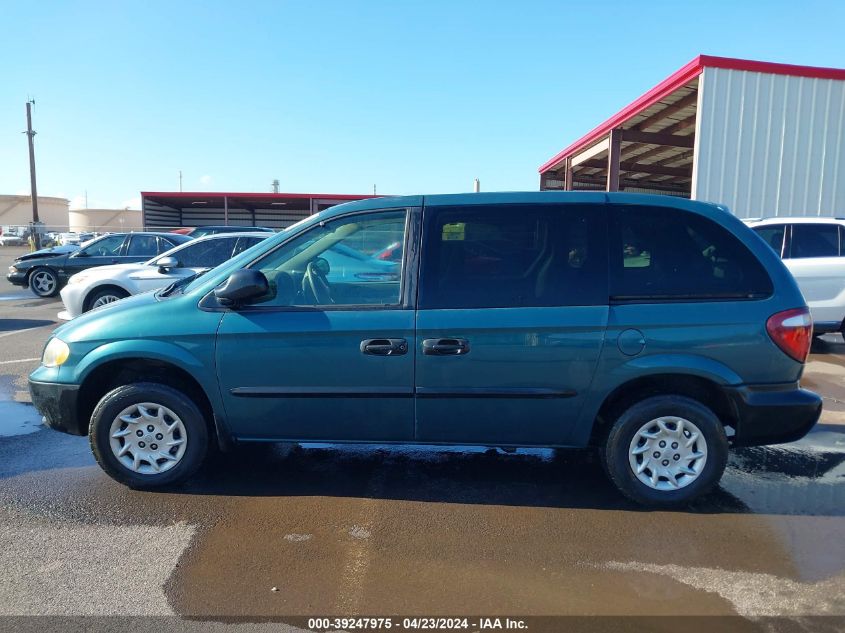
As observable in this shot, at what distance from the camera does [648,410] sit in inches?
149

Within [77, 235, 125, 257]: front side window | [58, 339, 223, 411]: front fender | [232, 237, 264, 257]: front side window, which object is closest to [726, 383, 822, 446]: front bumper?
[58, 339, 223, 411]: front fender

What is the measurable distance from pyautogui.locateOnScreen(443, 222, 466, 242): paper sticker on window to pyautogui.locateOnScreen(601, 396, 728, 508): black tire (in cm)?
147

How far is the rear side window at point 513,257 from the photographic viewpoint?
378 centimetres

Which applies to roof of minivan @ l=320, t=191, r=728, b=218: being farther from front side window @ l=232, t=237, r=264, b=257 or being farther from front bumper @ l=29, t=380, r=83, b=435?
front side window @ l=232, t=237, r=264, b=257

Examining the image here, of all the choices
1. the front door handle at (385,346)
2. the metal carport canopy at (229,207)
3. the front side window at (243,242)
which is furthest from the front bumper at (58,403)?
the metal carport canopy at (229,207)

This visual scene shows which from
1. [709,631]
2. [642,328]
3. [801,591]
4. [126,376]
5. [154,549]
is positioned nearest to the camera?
[709,631]

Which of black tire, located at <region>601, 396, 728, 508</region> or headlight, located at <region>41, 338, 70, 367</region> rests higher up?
headlight, located at <region>41, 338, 70, 367</region>

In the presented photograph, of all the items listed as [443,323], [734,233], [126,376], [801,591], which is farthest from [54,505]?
[734,233]

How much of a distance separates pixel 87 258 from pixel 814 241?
541 inches

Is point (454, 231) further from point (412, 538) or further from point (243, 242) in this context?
point (243, 242)

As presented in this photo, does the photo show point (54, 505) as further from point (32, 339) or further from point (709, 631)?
point (32, 339)

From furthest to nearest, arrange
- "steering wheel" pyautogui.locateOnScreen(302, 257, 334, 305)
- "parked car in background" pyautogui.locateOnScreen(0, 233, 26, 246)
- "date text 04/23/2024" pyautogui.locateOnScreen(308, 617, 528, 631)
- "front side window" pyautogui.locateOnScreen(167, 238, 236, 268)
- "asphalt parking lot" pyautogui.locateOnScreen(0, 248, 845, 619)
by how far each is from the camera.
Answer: "parked car in background" pyautogui.locateOnScreen(0, 233, 26, 246) → "front side window" pyautogui.locateOnScreen(167, 238, 236, 268) → "steering wheel" pyautogui.locateOnScreen(302, 257, 334, 305) → "asphalt parking lot" pyautogui.locateOnScreen(0, 248, 845, 619) → "date text 04/23/2024" pyautogui.locateOnScreen(308, 617, 528, 631)

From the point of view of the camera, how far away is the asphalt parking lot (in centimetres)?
296

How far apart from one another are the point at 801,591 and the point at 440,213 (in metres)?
2.73
